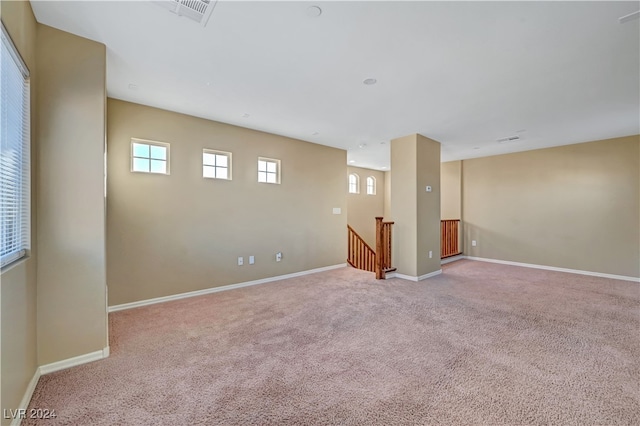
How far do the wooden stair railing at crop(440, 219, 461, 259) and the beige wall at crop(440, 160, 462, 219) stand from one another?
37 centimetres

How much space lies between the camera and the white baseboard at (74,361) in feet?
7.00

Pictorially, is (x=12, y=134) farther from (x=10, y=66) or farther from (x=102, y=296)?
(x=102, y=296)

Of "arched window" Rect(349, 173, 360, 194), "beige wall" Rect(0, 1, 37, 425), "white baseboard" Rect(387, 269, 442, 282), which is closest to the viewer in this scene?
"beige wall" Rect(0, 1, 37, 425)

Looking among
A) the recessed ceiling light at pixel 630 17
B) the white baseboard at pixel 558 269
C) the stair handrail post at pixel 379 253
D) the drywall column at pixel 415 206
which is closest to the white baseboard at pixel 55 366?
the stair handrail post at pixel 379 253

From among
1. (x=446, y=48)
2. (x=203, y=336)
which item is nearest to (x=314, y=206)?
(x=203, y=336)

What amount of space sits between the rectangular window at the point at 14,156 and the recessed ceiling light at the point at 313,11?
5.97ft

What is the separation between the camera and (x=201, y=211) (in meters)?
4.14

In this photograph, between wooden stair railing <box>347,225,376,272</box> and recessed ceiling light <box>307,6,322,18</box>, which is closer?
recessed ceiling light <box>307,6,322,18</box>

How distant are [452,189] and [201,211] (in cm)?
657

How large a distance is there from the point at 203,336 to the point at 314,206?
336 centimetres

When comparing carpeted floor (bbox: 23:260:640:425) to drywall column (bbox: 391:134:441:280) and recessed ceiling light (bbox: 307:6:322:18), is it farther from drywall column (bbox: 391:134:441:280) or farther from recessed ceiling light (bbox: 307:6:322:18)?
recessed ceiling light (bbox: 307:6:322:18)

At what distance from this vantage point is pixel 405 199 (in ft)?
17.0

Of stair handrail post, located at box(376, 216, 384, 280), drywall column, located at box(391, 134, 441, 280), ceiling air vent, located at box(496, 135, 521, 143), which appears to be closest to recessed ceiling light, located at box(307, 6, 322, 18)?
drywall column, located at box(391, 134, 441, 280)

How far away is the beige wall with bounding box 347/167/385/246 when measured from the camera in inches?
333
